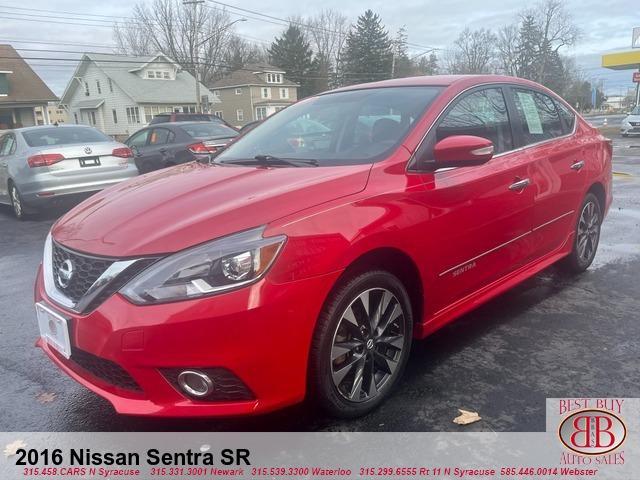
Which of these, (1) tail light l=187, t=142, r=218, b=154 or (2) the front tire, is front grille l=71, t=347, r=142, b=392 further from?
(1) tail light l=187, t=142, r=218, b=154

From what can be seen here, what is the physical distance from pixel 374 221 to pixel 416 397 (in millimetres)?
1006

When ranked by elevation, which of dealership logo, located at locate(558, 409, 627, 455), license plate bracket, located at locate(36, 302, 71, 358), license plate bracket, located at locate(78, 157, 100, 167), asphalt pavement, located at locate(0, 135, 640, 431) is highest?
license plate bracket, located at locate(78, 157, 100, 167)

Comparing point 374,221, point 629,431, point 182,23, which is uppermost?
point 182,23

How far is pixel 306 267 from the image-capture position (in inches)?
90.7

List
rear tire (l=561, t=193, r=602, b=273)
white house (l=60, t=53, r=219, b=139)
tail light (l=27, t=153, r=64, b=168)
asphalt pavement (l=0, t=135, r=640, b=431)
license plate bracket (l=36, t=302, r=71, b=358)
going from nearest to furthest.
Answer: license plate bracket (l=36, t=302, r=71, b=358) → asphalt pavement (l=0, t=135, r=640, b=431) → rear tire (l=561, t=193, r=602, b=273) → tail light (l=27, t=153, r=64, b=168) → white house (l=60, t=53, r=219, b=139)

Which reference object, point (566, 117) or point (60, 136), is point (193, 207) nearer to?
point (566, 117)

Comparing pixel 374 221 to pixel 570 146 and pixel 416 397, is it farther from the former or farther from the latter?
pixel 570 146

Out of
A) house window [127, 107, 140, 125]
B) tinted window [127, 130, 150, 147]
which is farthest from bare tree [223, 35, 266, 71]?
tinted window [127, 130, 150, 147]

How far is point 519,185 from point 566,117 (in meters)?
1.37

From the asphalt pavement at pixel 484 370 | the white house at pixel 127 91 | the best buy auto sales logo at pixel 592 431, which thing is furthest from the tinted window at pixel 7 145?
the white house at pixel 127 91

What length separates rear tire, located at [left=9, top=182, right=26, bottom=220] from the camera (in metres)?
8.37

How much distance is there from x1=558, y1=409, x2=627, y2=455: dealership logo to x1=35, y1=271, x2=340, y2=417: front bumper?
129cm

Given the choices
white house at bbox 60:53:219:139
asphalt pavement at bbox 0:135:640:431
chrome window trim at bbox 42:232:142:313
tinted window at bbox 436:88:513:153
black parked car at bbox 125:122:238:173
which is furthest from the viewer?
white house at bbox 60:53:219:139

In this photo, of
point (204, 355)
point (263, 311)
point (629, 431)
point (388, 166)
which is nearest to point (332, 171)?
point (388, 166)
